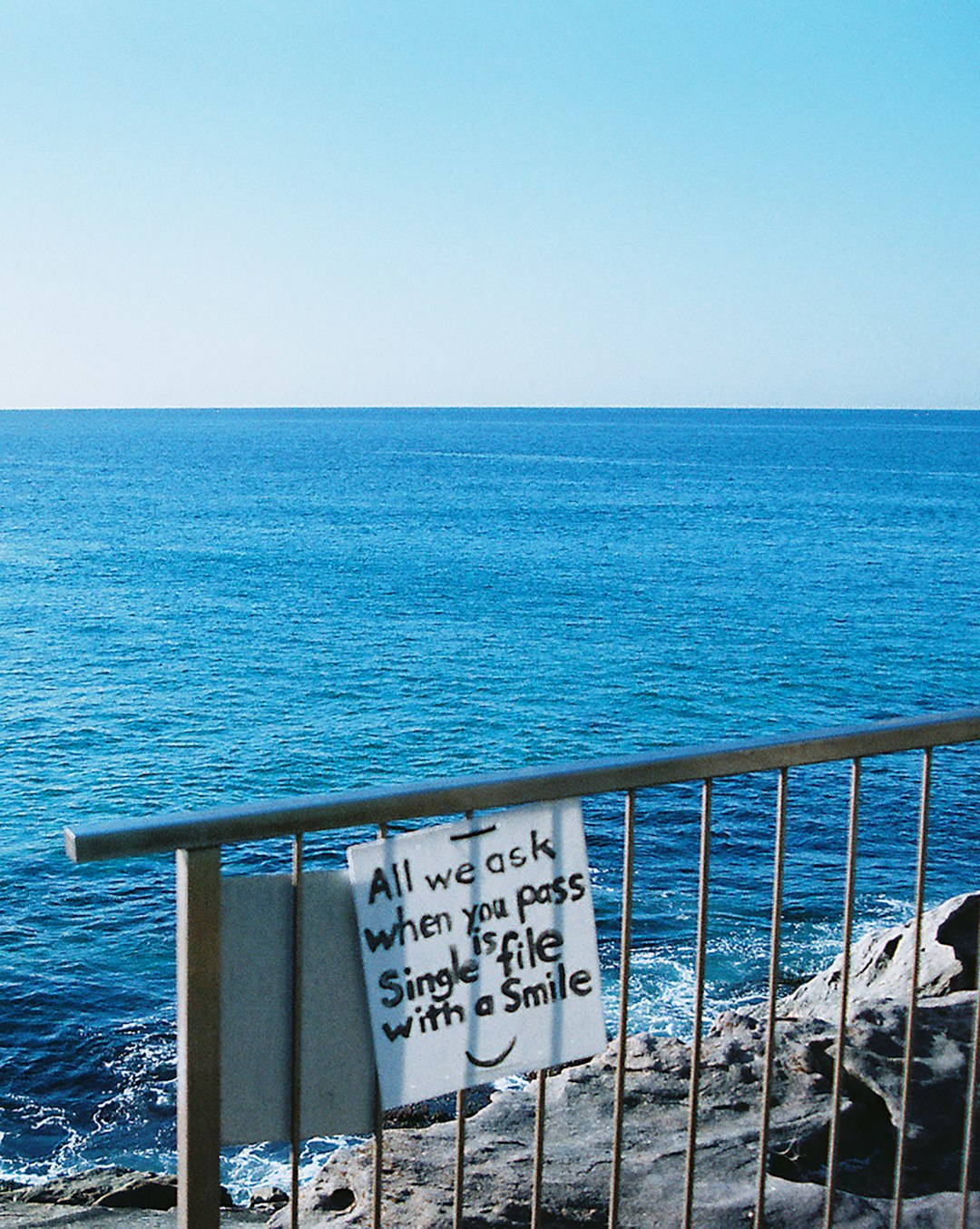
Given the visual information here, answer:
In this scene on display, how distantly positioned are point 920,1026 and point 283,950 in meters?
4.42

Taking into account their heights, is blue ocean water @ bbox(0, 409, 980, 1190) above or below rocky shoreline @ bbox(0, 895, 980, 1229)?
below

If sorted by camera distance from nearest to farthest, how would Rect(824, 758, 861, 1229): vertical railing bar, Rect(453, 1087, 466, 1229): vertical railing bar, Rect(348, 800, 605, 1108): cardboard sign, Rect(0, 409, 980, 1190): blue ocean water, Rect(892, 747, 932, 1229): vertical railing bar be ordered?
Rect(348, 800, 605, 1108): cardboard sign < Rect(453, 1087, 466, 1229): vertical railing bar < Rect(824, 758, 861, 1229): vertical railing bar < Rect(892, 747, 932, 1229): vertical railing bar < Rect(0, 409, 980, 1190): blue ocean water

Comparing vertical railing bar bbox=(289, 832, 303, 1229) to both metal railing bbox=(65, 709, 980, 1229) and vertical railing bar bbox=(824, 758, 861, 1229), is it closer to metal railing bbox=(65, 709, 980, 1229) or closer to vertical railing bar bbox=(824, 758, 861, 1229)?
metal railing bbox=(65, 709, 980, 1229)

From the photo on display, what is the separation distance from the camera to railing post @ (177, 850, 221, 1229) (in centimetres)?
228

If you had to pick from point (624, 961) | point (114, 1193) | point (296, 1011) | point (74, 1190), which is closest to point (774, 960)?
point (624, 961)

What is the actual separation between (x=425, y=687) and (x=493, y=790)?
3987cm

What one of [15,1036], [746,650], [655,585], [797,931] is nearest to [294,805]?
[15,1036]

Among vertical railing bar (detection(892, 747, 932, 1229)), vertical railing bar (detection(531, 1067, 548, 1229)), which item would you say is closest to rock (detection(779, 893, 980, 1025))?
vertical railing bar (detection(892, 747, 932, 1229))

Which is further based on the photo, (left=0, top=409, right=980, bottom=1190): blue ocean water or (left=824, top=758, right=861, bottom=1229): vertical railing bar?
(left=0, top=409, right=980, bottom=1190): blue ocean water

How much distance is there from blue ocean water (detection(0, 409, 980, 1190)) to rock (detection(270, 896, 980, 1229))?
1116cm

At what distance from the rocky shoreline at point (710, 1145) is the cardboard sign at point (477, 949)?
1931 millimetres

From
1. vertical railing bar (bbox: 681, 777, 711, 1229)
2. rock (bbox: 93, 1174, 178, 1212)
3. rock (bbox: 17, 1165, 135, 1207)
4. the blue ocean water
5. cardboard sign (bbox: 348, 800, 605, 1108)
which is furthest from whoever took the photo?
the blue ocean water

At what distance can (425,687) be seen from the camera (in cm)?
4225

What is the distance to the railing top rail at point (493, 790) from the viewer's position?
2145 mm
